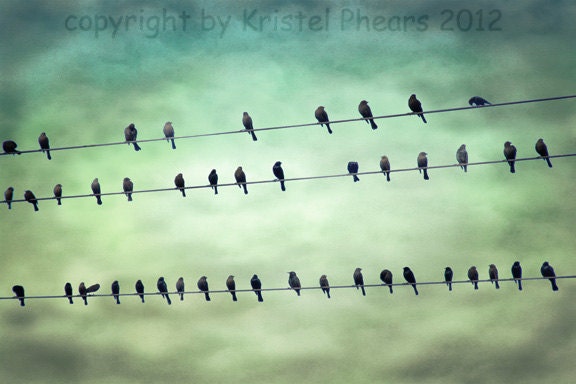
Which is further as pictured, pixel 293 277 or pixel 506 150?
pixel 293 277

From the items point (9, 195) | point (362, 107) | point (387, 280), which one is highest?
point (362, 107)

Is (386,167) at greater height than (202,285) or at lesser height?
greater

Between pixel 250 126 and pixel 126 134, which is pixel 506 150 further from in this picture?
pixel 126 134

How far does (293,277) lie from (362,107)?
4.41 meters

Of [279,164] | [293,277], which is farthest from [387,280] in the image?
[279,164]

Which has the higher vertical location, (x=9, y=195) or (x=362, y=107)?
(x=362, y=107)

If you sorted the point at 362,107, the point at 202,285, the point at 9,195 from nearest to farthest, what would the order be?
the point at 362,107, the point at 9,195, the point at 202,285

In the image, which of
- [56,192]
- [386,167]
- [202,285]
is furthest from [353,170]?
[56,192]

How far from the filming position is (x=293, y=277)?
68.2 feet

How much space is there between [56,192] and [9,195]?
1.20 meters

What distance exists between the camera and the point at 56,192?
69.6 ft

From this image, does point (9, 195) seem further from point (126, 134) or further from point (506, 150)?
point (506, 150)

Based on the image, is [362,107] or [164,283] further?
[164,283]

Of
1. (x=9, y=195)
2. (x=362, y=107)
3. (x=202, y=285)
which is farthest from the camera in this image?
(x=202, y=285)
